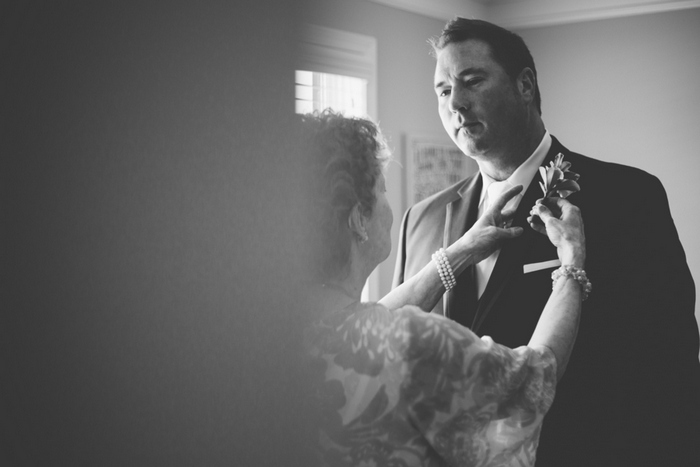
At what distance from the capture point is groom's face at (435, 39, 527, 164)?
4.63 feet

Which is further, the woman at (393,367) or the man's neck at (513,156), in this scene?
the man's neck at (513,156)

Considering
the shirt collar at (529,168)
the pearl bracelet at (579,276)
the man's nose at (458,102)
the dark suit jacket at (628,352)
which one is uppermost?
the man's nose at (458,102)

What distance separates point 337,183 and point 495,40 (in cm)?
74

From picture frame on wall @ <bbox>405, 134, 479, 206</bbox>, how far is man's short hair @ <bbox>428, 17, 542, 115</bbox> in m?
2.58

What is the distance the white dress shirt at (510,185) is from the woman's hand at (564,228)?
0.17 m

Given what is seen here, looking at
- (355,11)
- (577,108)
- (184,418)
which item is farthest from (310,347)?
(577,108)

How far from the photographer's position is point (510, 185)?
144 cm

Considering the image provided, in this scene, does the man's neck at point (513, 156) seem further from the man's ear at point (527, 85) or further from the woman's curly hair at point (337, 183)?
the woman's curly hair at point (337, 183)

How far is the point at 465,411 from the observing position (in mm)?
780

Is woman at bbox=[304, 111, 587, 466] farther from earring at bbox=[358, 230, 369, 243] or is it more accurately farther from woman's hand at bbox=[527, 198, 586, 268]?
woman's hand at bbox=[527, 198, 586, 268]

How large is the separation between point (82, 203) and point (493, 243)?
0.97 metres

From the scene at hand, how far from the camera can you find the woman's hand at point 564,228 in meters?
1.05

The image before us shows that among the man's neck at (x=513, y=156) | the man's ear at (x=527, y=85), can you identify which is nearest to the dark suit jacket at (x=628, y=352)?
the man's neck at (x=513, y=156)

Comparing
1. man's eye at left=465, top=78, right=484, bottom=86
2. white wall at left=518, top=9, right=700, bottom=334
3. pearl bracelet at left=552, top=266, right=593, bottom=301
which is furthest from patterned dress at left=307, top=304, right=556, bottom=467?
white wall at left=518, top=9, right=700, bottom=334
